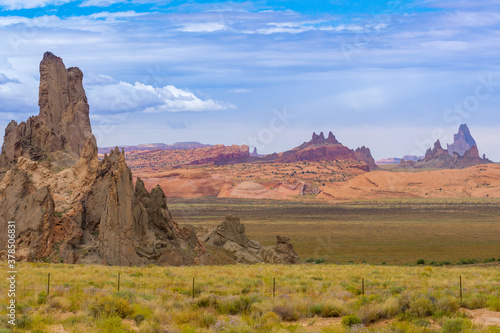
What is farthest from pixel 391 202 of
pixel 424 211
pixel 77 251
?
pixel 77 251

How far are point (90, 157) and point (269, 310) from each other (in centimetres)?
2516

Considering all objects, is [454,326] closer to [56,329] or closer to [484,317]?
[484,317]

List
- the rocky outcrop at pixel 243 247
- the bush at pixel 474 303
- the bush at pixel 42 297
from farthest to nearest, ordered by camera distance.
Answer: the rocky outcrop at pixel 243 247 < the bush at pixel 42 297 < the bush at pixel 474 303

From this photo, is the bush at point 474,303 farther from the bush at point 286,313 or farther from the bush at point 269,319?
the bush at point 269,319

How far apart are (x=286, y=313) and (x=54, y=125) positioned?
36.4 meters

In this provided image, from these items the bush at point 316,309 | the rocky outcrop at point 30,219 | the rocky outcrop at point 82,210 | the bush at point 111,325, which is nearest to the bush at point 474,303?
the bush at point 316,309

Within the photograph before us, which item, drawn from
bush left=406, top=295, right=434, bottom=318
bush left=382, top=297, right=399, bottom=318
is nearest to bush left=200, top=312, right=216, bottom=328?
bush left=382, top=297, right=399, bottom=318

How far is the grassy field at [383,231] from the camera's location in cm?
5625

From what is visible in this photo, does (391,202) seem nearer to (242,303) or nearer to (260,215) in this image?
(260,215)

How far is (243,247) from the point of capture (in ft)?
149

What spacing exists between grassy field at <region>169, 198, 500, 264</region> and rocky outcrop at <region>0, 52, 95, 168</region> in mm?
25039

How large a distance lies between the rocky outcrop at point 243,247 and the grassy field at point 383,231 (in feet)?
23.9

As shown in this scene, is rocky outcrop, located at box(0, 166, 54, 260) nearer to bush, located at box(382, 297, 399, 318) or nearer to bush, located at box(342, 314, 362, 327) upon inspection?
bush, located at box(342, 314, 362, 327)

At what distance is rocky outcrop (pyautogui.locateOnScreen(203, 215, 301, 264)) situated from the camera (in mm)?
43094
